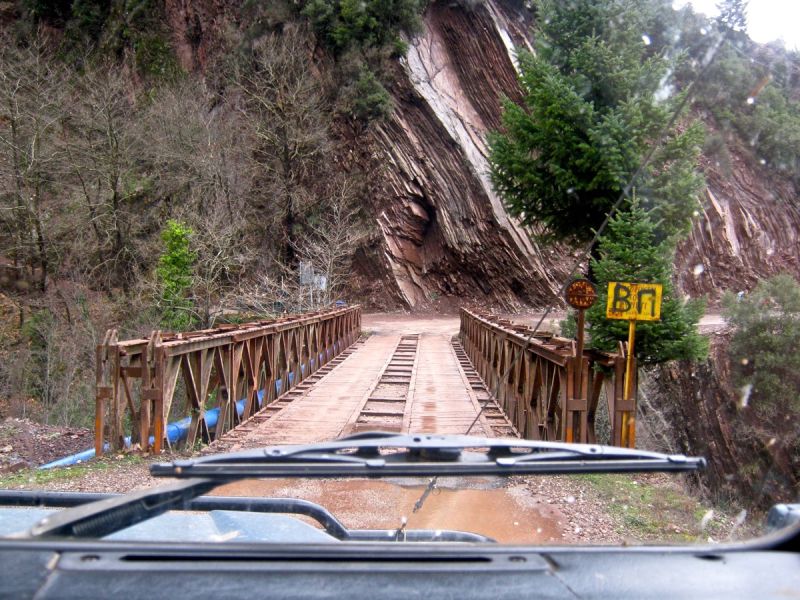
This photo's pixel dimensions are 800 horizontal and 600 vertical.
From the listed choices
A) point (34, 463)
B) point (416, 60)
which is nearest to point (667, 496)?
point (34, 463)

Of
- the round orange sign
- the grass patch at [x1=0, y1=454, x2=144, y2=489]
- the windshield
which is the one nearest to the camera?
the windshield

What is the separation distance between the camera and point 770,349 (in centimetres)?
1083

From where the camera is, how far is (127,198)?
26906 millimetres

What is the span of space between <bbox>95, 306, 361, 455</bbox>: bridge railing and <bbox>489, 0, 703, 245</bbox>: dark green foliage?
626cm

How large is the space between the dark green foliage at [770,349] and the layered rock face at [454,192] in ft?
52.3

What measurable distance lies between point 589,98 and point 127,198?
20.1 metres

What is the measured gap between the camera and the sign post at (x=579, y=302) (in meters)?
5.89

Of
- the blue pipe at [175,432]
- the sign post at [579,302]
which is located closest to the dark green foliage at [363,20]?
the blue pipe at [175,432]

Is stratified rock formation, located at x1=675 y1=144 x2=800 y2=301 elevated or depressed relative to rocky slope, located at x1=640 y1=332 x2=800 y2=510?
elevated

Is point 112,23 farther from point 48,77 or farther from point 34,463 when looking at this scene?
point 34,463

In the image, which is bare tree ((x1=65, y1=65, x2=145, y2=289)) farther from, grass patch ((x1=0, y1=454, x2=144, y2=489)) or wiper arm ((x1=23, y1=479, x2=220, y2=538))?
wiper arm ((x1=23, y1=479, x2=220, y2=538))

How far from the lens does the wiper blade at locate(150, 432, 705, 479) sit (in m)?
1.84

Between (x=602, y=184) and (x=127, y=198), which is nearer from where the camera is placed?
(x=602, y=184)

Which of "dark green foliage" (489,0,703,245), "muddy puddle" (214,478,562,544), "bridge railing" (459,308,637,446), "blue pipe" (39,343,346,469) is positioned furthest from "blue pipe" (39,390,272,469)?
"dark green foliage" (489,0,703,245)
